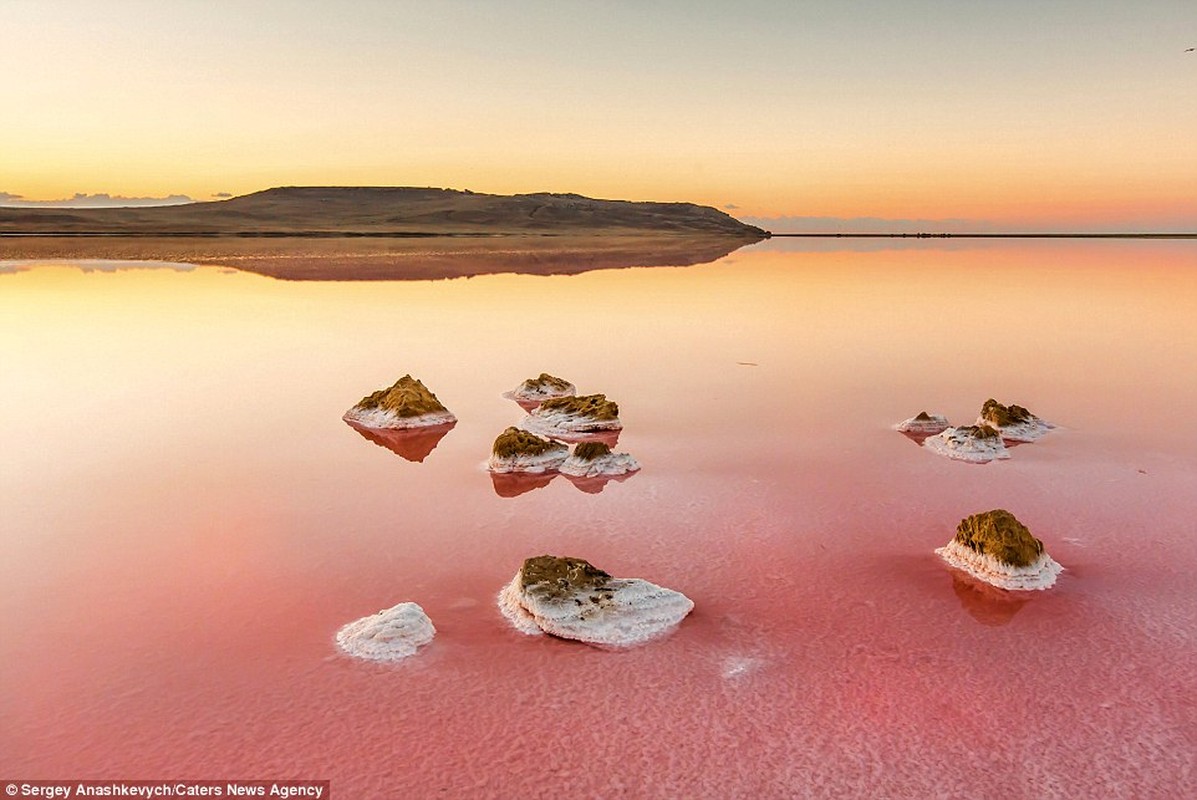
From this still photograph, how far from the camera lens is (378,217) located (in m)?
152

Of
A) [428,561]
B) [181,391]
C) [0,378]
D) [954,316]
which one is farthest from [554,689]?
[954,316]

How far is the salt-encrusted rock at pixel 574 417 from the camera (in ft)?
38.8

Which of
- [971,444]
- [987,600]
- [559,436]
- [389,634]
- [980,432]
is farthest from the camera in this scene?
[559,436]

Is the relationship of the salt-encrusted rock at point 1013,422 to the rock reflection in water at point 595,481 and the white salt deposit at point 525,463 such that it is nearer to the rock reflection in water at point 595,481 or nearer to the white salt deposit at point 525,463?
the rock reflection in water at point 595,481

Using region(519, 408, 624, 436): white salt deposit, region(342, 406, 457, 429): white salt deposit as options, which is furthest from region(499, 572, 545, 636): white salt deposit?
region(342, 406, 457, 429): white salt deposit

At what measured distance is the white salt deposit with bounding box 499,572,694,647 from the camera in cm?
608

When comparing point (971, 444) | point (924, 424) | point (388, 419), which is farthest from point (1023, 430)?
point (388, 419)

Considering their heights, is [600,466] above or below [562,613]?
below

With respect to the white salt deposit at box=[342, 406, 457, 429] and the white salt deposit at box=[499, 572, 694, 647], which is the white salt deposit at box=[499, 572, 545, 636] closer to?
the white salt deposit at box=[499, 572, 694, 647]

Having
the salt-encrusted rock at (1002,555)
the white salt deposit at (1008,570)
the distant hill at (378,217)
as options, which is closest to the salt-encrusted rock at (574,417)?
the salt-encrusted rock at (1002,555)

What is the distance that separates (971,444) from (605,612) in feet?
21.3

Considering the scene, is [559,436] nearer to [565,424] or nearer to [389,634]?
[565,424]

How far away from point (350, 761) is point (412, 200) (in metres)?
180

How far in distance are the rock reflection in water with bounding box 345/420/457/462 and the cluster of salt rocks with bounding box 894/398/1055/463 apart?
21.4 ft
